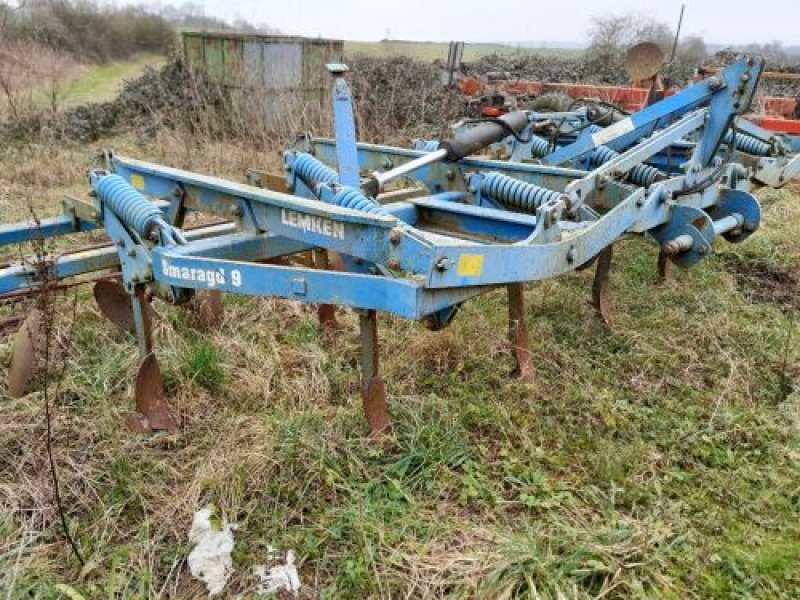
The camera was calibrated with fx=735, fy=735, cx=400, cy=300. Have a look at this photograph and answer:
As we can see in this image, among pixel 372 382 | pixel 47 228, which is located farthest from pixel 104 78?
pixel 372 382

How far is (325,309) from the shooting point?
13.6ft

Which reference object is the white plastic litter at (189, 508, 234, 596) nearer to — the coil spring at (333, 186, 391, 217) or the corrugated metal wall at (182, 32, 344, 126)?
the coil spring at (333, 186, 391, 217)

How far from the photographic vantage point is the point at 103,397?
336 centimetres

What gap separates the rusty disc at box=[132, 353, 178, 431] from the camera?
317 centimetres

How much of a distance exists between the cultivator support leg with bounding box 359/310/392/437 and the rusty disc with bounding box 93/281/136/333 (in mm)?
1476

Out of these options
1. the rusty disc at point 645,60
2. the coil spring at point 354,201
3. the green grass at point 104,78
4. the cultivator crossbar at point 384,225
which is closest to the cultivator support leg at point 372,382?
the cultivator crossbar at point 384,225

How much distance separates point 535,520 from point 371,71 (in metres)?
9.53

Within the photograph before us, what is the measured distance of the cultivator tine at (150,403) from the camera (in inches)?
125

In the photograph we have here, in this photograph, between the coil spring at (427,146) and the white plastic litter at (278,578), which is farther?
the coil spring at (427,146)

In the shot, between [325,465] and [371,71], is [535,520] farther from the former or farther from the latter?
[371,71]

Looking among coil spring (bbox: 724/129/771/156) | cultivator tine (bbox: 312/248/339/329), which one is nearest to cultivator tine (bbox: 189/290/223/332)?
cultivator tine (bbox: 312/248/339/329)

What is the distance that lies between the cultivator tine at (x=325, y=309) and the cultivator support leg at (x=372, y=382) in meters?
1.10

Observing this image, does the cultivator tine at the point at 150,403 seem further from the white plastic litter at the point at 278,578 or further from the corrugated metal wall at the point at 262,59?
the corrugated metal wall at the point at 262,59

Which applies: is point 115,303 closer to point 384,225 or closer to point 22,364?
point 22,364
